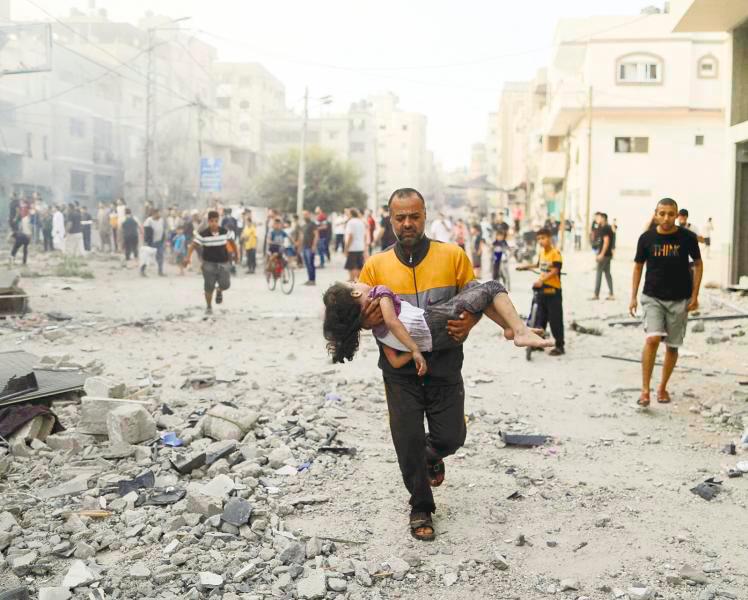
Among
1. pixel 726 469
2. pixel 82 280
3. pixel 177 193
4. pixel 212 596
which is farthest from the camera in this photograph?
pixel 177 193

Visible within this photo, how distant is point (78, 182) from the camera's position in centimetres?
4709

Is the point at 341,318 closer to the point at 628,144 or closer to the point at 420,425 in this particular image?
the point at 420,425

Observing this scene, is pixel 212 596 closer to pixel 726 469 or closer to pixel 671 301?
pixel 726 469

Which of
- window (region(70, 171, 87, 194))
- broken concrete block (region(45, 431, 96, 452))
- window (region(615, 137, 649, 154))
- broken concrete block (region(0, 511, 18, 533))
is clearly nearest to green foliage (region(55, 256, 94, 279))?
broken concrete block (region(45, 431, 96, 452))

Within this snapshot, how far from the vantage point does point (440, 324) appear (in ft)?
12.8

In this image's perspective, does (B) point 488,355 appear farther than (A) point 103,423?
Yes

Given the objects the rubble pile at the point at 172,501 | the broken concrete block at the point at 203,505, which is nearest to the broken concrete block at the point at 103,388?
the rubble pile at the point at 172,501

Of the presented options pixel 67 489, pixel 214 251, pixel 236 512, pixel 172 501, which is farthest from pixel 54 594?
pixel 214 251

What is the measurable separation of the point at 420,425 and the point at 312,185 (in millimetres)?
47467

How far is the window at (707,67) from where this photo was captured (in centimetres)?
3594

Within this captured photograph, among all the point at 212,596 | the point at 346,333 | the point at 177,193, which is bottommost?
the point at 212,596

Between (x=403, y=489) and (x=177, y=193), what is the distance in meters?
48.6

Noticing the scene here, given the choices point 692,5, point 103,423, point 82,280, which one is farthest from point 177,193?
point 103,423

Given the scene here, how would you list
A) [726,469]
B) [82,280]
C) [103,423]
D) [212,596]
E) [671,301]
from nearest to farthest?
[212,596] → [726,469] → [103,423] → [671,301] → [82,280]
